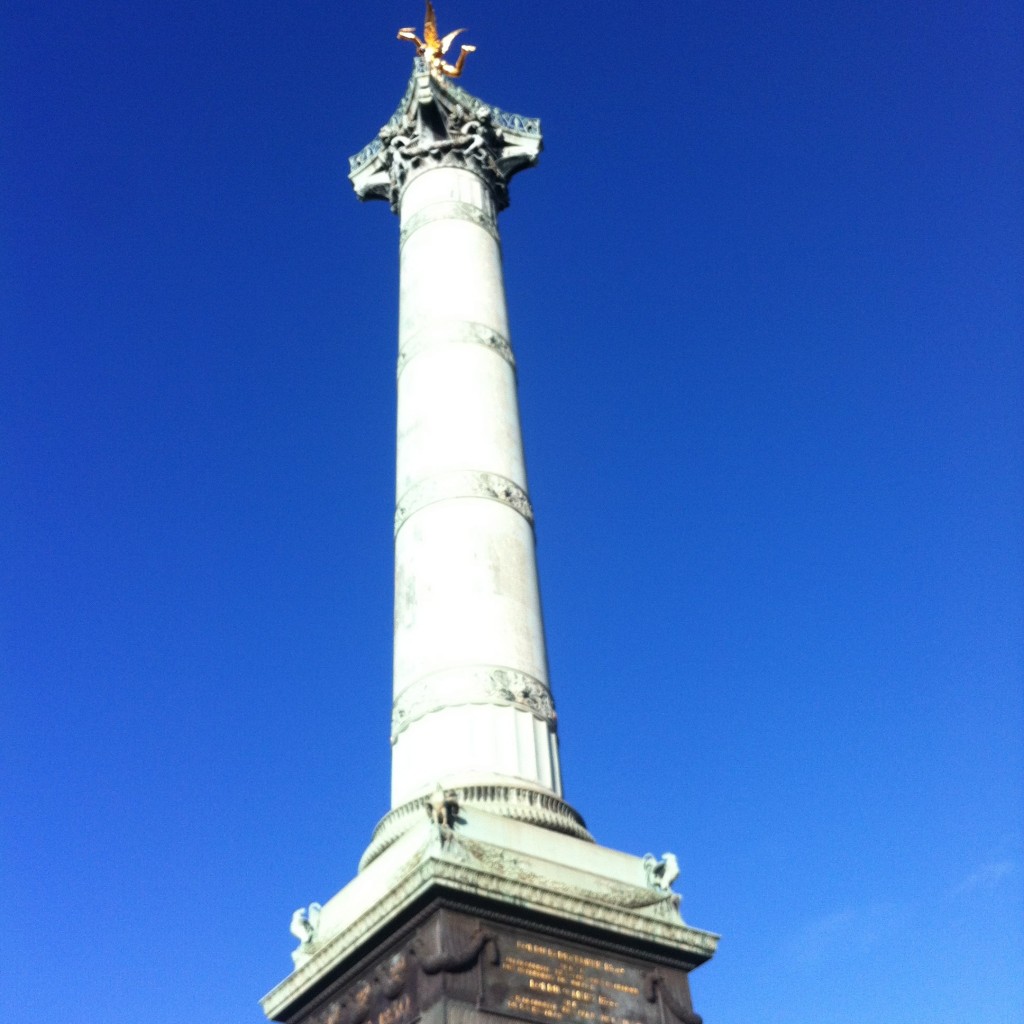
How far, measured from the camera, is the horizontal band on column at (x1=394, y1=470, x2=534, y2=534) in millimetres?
19156

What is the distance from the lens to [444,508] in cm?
1897

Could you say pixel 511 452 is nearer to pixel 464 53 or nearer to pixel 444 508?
pixel 444 508

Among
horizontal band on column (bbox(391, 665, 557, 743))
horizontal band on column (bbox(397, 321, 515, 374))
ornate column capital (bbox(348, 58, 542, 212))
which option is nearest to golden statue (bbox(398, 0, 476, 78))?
ornate column capital (bbox(348, 58, 542, 212))

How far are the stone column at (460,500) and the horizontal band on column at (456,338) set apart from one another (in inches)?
1.0

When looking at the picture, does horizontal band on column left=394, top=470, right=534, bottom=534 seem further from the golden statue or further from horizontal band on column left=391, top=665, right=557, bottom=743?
the golden statue

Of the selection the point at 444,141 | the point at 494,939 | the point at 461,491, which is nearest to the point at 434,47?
the point at 444,141

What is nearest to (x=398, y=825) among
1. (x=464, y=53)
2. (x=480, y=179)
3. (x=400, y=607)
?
(x=400, y=607)

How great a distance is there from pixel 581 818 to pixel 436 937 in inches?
147

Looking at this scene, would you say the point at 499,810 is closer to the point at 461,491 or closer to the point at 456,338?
the point at 461,491

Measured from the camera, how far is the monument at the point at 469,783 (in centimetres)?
1384

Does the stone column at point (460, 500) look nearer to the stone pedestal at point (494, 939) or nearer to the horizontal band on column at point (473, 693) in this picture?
the horizontal band on column at point (473, 693)

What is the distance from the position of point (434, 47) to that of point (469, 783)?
1726 centimetres

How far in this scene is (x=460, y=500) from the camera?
1906cm

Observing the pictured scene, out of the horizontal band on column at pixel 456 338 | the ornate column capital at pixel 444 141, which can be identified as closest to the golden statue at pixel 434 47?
the ornate column capital at pixel 444 141
